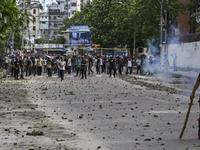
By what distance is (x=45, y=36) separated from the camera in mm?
172250

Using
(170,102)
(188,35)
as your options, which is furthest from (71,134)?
(188,35)

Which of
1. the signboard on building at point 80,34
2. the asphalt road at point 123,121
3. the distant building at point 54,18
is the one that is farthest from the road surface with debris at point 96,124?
the distant building at point 54,18

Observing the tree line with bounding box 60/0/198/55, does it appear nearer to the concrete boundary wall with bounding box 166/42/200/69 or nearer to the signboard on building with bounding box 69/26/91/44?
the concrete boundary wall with bounding box 166/42/200/69

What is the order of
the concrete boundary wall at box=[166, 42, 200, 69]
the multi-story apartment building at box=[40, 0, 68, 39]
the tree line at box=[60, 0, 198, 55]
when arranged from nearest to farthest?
the concrete boundary wall at box=[166, 42, 200, 69] < the tree line at box=[60, 0, 198, 55] < the multi-story apartment building at box=[40, 0, 68, 39]

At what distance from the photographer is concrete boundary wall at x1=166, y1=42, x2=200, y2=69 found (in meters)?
42.9

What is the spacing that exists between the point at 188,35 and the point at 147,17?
5881 mm

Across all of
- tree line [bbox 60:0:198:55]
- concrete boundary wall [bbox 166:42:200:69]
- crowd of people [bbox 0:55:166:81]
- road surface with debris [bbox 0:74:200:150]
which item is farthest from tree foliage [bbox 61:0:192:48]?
road surface with debris [bbox 0:74:200:150]

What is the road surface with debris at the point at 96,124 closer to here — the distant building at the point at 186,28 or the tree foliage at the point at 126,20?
the tree foliage at the point at 126,20

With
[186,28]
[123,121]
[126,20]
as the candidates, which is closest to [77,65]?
[186,28]

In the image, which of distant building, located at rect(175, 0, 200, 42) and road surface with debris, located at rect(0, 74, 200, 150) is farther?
distant building, located at rect(175, 0, 200, 42)

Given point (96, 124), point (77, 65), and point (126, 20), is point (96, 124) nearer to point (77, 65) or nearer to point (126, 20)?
point (77, 65)

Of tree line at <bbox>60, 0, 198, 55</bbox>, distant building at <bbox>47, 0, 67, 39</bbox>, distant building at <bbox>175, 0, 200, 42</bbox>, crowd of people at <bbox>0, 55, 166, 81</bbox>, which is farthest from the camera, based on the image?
distant building at <bbox>47, 0, 67, 39</bbox>

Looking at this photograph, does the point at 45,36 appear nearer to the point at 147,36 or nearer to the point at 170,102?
the point at 147,36

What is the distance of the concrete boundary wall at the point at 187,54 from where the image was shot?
42.9 metres
